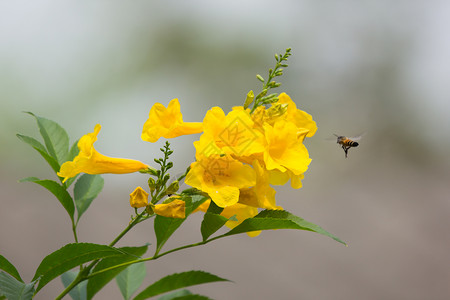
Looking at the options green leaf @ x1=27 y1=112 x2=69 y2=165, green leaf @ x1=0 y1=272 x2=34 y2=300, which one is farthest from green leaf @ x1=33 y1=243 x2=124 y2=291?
green leaf @ x1=27 y1=112 x2=69 y2=165

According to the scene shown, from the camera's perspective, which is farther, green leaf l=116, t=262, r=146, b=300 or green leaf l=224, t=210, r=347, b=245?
green leaf l=116, t=262, r=146, b=300

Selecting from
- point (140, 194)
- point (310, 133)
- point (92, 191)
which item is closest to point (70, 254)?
point (140, 194)

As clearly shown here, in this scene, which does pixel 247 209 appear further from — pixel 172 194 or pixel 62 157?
pixel 62 157

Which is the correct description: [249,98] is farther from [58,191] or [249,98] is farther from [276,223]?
[58,191]

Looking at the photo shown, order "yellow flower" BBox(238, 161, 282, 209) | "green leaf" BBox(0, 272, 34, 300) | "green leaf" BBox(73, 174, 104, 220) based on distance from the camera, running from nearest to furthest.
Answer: "green leaf" BBox(0, 272, 34, 300)
"yellow flower" BBox(238, 161, 282, 209)
"green leaf" BBox(73, 174, 104, 220)

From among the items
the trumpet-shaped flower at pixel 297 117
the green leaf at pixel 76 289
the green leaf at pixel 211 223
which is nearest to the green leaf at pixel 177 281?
the green leaf at pixel 211 223

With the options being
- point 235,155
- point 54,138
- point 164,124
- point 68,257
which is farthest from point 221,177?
point 54,138

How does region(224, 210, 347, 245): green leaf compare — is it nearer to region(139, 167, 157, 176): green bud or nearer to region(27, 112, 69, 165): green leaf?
region(139, 167, 157, 176): green bud

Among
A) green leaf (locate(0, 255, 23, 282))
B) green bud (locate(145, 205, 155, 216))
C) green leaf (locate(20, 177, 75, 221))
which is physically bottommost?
green leaf (locate(0, 255, 23, 282))
